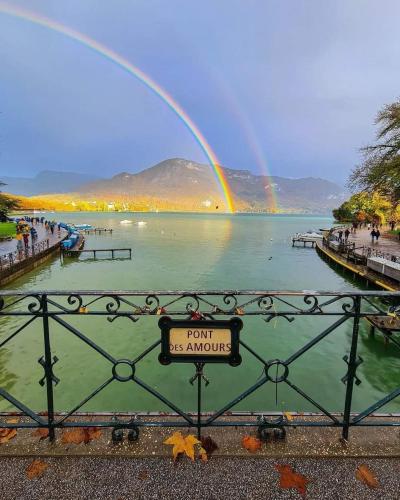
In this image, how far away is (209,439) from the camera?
2.54 meters

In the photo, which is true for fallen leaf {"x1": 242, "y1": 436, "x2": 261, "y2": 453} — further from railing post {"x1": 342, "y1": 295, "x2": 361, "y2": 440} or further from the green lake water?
the green lake water

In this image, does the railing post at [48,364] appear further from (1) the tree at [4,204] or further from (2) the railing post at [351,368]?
(1) the tree at [4,204]

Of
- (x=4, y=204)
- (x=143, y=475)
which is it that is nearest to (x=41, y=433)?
(x=143, y=475)

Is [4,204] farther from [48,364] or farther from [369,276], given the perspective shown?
[48,364]

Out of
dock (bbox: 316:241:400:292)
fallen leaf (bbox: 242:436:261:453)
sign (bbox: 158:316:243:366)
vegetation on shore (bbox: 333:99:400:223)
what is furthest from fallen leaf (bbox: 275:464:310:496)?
vegetation on shore (bbox: 333:99:400:223)

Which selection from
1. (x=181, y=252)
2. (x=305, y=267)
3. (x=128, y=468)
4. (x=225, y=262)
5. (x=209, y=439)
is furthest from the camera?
(x=181, y=252)

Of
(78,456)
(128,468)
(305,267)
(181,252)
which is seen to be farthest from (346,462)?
(181,252)

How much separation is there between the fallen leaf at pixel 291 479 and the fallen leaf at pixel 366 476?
1.33ft

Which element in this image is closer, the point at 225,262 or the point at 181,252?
the point at 225,262

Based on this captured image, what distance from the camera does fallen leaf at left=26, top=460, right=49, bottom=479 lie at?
2.25 metres

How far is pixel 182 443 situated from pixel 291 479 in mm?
883

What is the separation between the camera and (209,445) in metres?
2.50

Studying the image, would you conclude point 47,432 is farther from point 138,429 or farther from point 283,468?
point 283,468

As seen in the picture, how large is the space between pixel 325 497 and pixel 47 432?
2315mm
